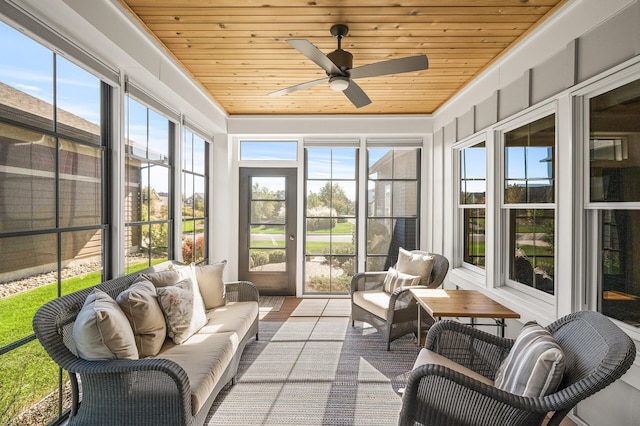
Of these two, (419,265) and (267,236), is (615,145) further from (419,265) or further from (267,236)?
(267,236)

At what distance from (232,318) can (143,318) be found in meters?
0.83

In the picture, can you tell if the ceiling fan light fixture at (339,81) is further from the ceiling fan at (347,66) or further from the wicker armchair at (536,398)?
the wicker armchair at (536,398)

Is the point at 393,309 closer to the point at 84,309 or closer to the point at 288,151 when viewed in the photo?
the point at 84,309

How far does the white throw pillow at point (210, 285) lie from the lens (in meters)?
3.00

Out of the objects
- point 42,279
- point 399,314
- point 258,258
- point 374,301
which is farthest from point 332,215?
point 42,279

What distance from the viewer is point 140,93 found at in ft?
9.11

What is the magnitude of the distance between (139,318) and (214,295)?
102cm

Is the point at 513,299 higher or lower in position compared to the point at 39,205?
lower

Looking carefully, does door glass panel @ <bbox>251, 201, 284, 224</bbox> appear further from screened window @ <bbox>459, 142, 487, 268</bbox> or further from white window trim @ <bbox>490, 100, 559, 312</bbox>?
white window trim @ <bbox>490, 100, 559, 312</bbox>

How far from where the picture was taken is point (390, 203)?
16.2 ft

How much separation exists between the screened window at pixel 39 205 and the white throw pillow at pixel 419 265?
283cm

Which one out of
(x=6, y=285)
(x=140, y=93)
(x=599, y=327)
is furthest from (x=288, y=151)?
(x=599, y=327)

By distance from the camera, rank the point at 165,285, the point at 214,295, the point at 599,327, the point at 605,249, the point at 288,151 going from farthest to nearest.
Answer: the point at 288,151 < the point at 214,295 < the point at 165,285 < the point at 605,249 < the point at 599,327

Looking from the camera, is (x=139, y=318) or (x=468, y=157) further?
(x=468, y=157)
